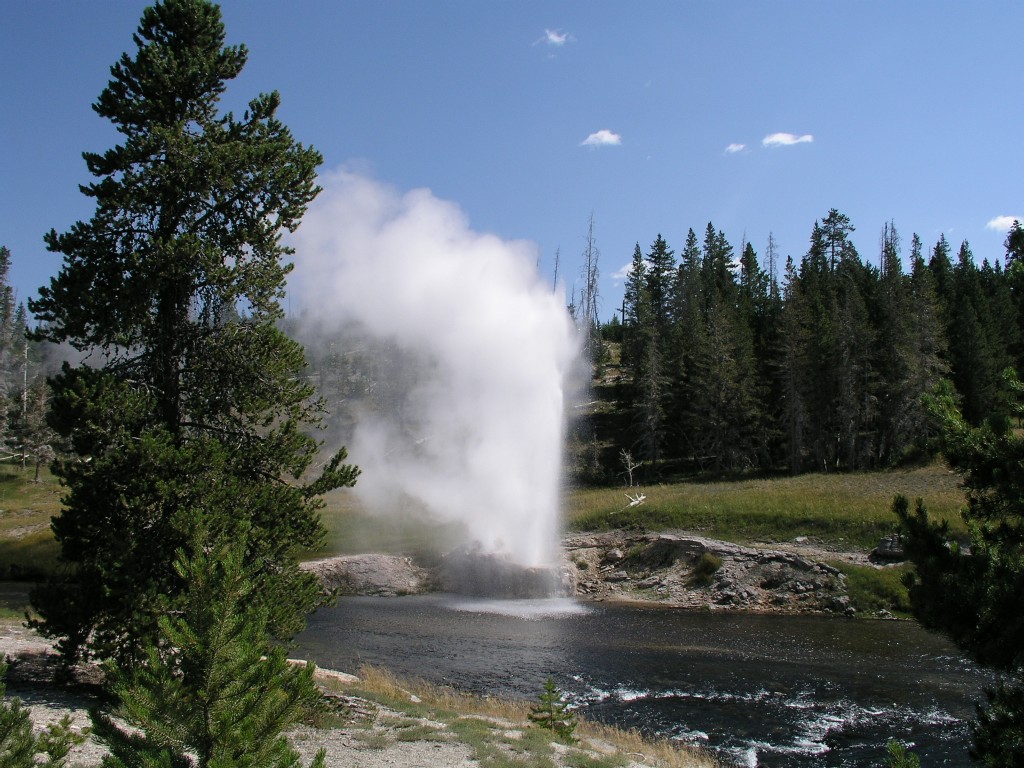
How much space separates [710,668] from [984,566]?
15.5 m

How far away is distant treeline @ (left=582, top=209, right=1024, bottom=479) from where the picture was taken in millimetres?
60625

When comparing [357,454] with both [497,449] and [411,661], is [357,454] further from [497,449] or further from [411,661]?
[411,661]

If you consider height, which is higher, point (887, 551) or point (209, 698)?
point (209, 698)

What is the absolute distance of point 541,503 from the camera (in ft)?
137

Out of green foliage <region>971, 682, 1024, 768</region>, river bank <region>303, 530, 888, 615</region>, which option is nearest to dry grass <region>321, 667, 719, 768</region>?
green foliage <region>971, 682, 1024, 768</region>

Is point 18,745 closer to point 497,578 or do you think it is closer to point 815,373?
point 497,578

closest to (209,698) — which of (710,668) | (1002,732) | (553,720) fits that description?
(1002,732)

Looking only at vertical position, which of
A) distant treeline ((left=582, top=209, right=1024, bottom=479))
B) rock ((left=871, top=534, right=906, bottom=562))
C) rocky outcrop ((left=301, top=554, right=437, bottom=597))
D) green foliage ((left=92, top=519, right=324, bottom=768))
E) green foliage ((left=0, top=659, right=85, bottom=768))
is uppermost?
distant treeline ((left=582, top=209, right=1024, bottom=479))

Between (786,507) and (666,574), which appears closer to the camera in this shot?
(666,574)

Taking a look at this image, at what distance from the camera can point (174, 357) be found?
50.0 ft

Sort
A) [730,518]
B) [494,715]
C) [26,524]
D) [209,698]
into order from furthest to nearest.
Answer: [26,524], [730,518], [494,715], [209,698]

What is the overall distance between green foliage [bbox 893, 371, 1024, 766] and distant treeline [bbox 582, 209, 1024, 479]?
157ft

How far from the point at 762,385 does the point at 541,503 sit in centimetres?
3753

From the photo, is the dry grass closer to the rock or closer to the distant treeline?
the rock
